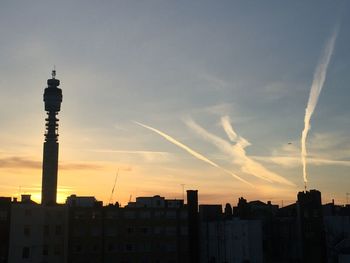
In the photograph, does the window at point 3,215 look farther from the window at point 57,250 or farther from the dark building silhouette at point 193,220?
the dark building silhouette at point 193,220

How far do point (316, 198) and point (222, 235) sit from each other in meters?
22.1

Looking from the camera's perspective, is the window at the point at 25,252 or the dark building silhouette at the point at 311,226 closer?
the window at the point at 25,252

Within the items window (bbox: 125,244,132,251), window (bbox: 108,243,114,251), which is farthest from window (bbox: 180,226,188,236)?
window (bbox: 108,243,114,251)

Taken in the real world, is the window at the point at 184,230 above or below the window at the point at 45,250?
above

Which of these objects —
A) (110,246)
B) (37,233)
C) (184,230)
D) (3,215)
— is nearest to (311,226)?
(184,230)

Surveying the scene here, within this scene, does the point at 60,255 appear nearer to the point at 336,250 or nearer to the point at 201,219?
the point at 201,219

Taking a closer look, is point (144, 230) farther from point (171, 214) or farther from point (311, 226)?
point (311, 226)

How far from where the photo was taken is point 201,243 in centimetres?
11719

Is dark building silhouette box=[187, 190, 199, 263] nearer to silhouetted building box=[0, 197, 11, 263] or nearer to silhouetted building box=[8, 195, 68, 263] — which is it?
silhouetted building box=[8, 195, 68, 263]

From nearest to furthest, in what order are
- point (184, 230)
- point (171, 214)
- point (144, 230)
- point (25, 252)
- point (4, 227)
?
point (4, 227) → point (25, 252) → point (144, 230) → point (184, 230) → point (171, 214)

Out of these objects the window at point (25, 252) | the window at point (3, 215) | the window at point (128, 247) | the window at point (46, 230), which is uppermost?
the window at point (3, 215)

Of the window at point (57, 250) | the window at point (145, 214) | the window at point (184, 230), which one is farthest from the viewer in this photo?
the window at point (184, 230)

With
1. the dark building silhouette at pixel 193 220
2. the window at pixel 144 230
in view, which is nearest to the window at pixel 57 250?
the window at pixel 144 230

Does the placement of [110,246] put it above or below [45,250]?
above
